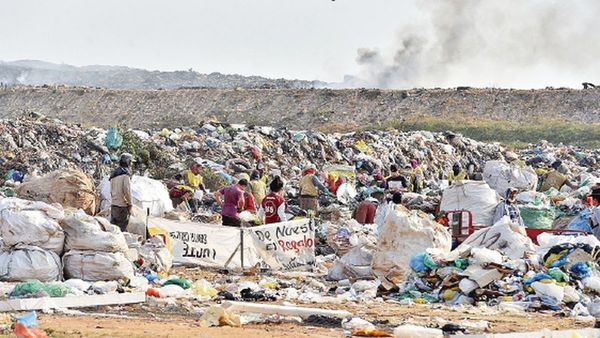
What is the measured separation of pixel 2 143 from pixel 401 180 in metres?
7.81

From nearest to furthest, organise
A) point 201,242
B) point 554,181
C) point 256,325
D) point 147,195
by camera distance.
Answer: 1. point 256,325
2. point 201,242
3. point 147,195
4. point 554,181

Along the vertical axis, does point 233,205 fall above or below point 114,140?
below

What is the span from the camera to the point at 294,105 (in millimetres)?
58500

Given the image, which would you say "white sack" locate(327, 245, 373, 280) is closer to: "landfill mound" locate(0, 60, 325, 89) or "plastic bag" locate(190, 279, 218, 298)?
"plastic bag" locate(190, 279, 218, 298)

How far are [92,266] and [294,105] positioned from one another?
4805 centimetres

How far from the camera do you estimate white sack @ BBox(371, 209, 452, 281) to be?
11680 mm

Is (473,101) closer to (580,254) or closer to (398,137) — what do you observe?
(398,137)

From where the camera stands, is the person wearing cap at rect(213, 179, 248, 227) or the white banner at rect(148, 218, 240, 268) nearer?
the white banner at rect(148, 218, 240, 268)

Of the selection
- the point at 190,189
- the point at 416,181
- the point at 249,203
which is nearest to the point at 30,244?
the point at 249,203

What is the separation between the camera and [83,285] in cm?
1009

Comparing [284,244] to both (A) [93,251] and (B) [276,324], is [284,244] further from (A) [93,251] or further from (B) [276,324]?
(B) [276,324]

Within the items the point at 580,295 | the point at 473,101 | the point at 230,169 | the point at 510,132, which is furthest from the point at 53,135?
the point at 473,101

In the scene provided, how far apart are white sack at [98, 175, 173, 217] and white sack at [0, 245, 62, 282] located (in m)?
5.07

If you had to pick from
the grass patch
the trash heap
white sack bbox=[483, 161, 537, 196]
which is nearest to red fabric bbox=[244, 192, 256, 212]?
the trash heap
